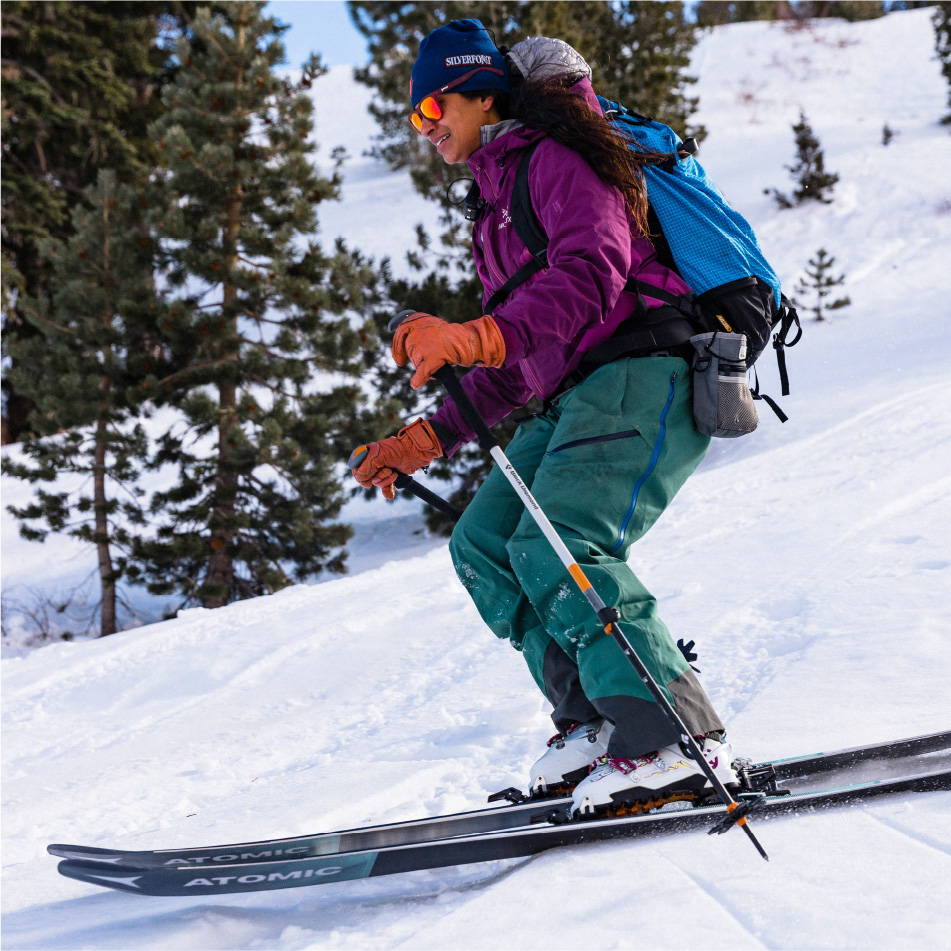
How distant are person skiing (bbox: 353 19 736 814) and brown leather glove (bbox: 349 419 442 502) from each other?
297mm

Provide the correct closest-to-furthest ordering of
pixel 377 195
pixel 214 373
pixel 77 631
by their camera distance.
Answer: pixel 214 373 < pixel 77 631 < pixel 377 195

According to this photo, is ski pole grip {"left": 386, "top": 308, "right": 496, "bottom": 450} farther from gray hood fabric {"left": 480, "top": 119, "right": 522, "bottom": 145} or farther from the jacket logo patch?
the jacket logo patch

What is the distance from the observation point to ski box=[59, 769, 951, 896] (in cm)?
222

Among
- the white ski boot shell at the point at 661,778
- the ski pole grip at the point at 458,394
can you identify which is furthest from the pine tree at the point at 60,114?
the white ski boot shell at the point at 661,778

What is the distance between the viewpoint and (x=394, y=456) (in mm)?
2805

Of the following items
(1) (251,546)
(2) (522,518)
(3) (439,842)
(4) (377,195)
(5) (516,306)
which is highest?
(4) (377,195)

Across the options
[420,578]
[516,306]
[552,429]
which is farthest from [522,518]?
[420,578]

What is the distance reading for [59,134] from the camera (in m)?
A: 16.9

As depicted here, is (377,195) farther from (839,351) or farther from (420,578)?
(420,578)

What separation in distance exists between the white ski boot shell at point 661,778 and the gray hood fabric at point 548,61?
1.76 meters

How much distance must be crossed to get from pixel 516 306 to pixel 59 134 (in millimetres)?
17632

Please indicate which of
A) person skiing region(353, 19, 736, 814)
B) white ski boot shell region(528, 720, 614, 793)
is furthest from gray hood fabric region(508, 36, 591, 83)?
white ski boot shell region(528, 720, 614, 793)

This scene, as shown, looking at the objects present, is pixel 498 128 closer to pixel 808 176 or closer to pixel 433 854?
pixel 433 854

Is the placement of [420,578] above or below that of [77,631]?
above
